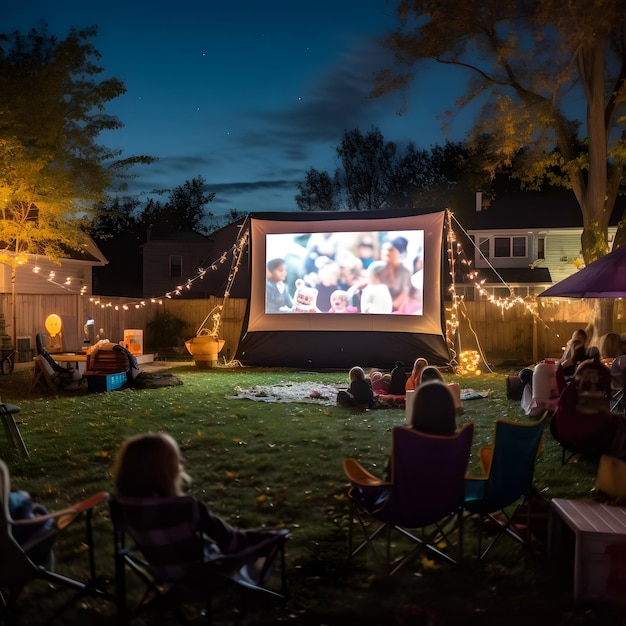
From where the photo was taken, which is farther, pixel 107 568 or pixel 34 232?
pixel 34 232

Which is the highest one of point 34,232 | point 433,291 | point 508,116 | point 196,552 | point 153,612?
point 508,116

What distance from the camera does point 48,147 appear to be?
1705cm

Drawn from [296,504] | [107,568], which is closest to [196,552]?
[107,568]

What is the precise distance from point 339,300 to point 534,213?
659 inches

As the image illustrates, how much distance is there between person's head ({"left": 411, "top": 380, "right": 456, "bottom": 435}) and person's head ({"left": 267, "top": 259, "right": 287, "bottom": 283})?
11.8 metres

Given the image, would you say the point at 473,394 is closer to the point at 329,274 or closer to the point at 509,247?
the point at 329,274

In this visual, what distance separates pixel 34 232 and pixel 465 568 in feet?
53.0

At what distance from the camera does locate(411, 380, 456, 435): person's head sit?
4043mm

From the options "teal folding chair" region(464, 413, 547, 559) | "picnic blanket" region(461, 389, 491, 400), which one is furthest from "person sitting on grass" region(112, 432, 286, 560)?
"picnic blanket" region(461, 389, 491, 400)

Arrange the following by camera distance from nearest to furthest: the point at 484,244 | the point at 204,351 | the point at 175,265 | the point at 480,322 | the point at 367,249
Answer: the point at 367,249, the point at 204,351, the point at 480,322, the point at 484,244, the point at 175,265

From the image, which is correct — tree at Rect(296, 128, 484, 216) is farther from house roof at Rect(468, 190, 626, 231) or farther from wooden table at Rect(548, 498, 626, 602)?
wooden table at Rect(548, 498, 626, 602)

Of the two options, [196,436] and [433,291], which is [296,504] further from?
[433,291]

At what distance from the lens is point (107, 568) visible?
393cm

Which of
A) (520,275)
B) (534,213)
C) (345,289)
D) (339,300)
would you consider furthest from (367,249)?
(534,213)
